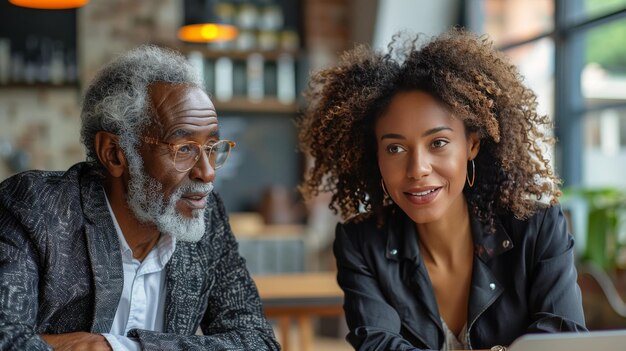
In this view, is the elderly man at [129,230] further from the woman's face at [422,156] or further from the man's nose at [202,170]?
the woman's face at [422,156]

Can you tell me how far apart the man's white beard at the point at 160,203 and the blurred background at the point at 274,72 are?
11.0 ft

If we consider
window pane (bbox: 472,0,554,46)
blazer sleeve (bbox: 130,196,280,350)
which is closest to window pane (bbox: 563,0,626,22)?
window pane (bbox: 472,0,554,46)

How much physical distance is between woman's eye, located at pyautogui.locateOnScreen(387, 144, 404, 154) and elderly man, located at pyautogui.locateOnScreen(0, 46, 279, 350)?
403mm

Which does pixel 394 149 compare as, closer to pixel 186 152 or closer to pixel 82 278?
pixel 186 152

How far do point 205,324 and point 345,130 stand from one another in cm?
64

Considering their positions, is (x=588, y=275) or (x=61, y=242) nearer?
(x=61, y=242)

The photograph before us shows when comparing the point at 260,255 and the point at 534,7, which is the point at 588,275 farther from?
the point at 260,255

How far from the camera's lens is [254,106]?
707 centimetres

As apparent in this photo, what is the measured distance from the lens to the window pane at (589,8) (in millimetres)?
4728

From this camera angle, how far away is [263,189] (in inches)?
285

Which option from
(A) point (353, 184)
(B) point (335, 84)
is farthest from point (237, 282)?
(B) point (335, 84)

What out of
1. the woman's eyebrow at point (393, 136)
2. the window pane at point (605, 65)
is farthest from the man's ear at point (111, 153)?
the window pane at point (605, 65)

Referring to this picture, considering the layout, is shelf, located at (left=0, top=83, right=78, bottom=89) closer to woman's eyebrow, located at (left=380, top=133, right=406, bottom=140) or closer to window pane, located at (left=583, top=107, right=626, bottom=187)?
A: window pane, located at (left=583, top=107, right=626, bottom=187)

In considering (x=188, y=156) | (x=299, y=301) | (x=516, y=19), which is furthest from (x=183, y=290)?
(x=516, y=19)
